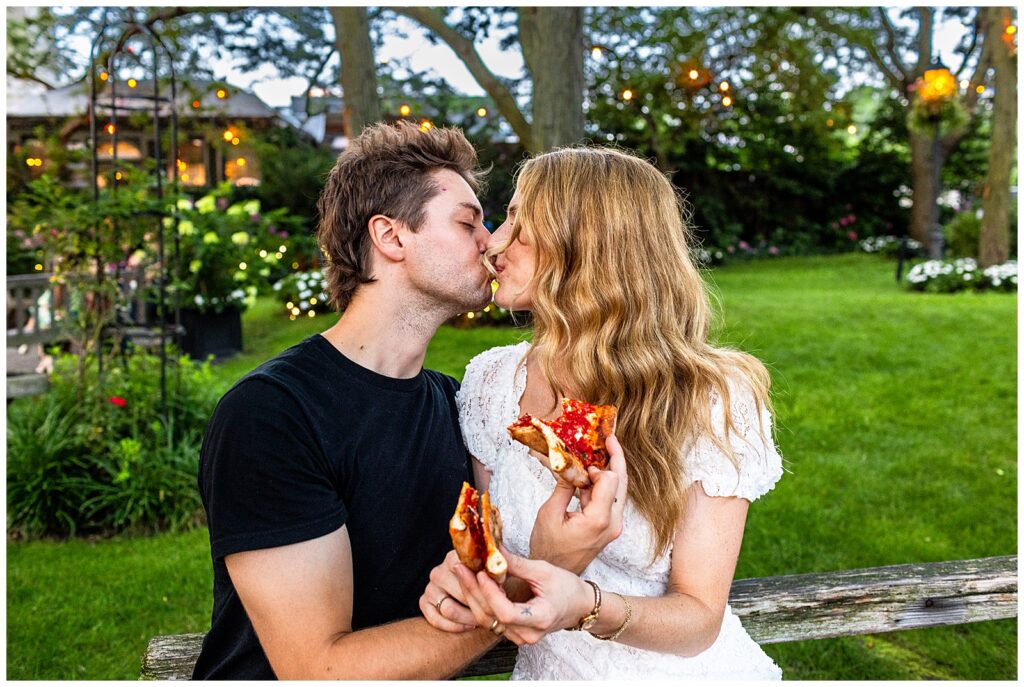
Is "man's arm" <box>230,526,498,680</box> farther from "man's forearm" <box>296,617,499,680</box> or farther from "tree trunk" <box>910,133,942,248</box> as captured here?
"tree trunk" <box>910,133,942,248</box>

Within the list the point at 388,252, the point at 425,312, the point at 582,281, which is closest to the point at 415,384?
the point at 425,312

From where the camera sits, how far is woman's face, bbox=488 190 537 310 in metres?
2.22

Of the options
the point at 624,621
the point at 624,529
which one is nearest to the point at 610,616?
the point at 624,621

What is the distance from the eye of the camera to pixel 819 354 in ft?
27.0

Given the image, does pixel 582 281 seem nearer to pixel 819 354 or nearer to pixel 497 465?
pixel 497 465

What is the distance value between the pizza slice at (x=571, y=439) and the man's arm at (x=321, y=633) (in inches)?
16.3

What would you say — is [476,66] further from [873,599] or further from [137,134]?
[137,134]

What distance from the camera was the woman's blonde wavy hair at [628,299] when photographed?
2.08 metres

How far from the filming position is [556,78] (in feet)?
21.4

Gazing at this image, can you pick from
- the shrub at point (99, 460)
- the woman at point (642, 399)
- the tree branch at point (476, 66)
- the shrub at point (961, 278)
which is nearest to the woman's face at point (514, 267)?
the woman at point (642, 399)

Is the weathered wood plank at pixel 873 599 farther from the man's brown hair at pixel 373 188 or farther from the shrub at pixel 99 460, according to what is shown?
the shrub at pixel 99 460

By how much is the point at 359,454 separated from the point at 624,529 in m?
0.66

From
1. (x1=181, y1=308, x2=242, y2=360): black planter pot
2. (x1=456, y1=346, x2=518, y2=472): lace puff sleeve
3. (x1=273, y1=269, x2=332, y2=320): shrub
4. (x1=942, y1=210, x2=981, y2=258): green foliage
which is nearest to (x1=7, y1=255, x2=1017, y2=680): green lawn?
(x1=181, y1=308, x2=242, y2=360): black planter pot

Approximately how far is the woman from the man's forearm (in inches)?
12.5
